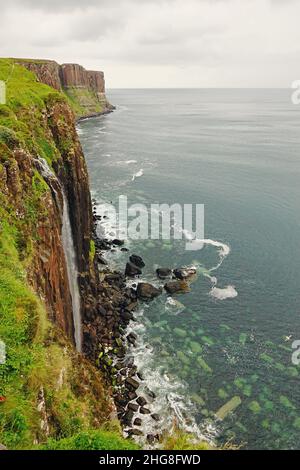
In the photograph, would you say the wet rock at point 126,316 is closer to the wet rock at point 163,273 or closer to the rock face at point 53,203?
the rock face at point 53,203

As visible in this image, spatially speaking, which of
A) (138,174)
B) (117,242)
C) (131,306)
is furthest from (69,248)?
(138,174)

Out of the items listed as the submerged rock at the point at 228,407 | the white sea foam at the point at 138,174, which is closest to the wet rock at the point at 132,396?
the submerged rock at the point at 228,407

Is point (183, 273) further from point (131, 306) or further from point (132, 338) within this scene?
point (132, 338)

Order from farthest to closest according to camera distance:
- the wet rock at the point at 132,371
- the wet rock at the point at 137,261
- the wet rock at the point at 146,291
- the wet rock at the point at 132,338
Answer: the wet rock at the point at 137,261, the wet rock at the point at 146,291, the wet rock at the point at 132,338, the wet rock at the point at 132,371

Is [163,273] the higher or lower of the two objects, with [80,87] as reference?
lower

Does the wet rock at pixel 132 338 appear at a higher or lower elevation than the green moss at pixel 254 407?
higher

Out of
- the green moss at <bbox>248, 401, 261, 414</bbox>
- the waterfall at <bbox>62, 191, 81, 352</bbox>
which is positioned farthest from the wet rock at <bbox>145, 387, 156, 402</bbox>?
the green moss at <bbox>248, 401, 261, 414</bbox>

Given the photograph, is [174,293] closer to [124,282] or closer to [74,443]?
[124,282]

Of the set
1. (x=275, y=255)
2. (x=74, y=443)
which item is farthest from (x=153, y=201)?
(x=74, y=443)
